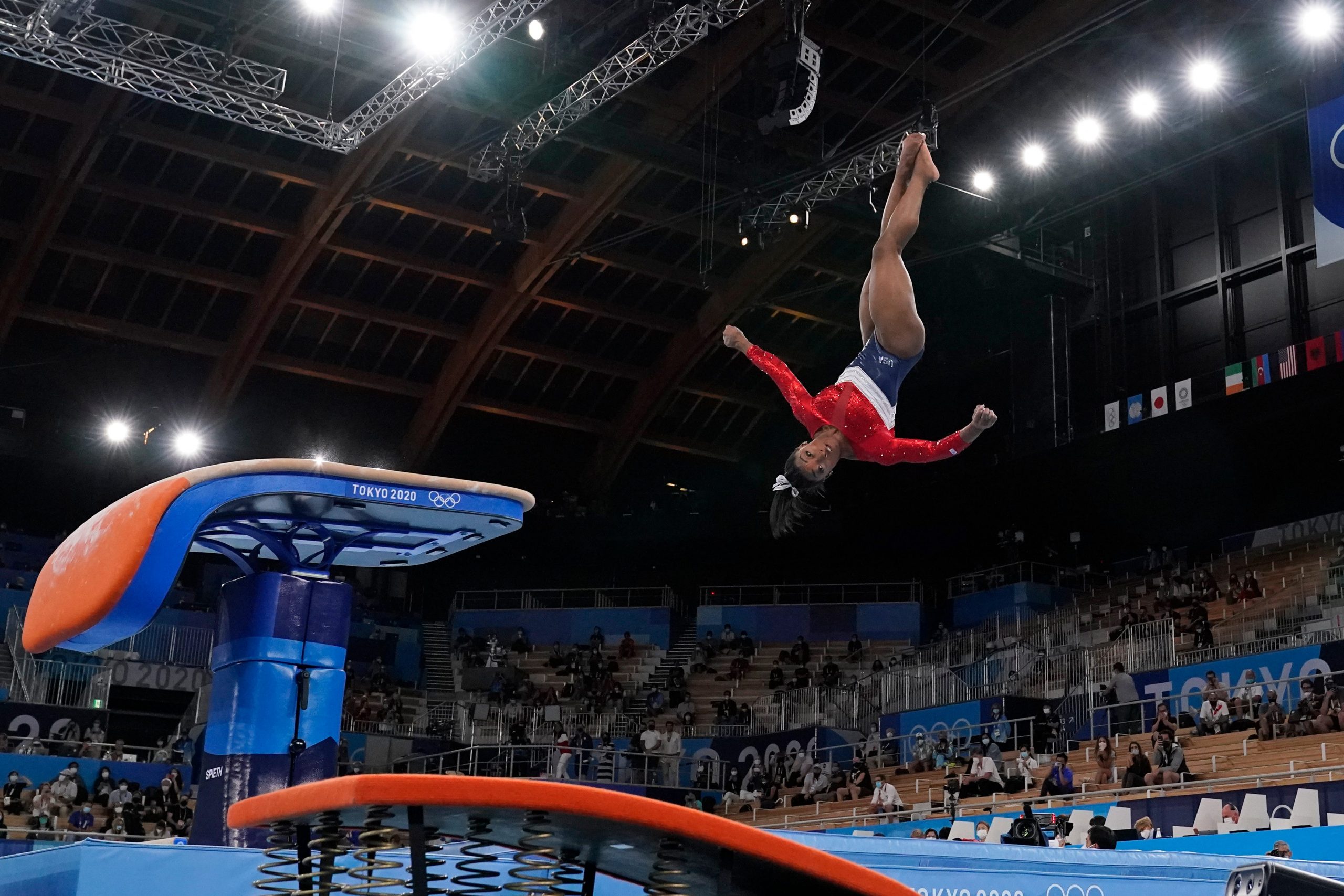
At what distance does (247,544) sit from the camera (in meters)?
6.25

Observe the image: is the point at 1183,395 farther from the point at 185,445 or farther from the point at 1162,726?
the point at 185,445

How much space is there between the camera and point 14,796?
16.2 meters

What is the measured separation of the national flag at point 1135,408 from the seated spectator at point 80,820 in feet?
54.1

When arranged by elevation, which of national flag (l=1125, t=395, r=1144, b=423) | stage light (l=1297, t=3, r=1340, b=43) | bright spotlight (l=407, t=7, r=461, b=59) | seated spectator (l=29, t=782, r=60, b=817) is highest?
stage light (l=1297, t=3, r=1340, b=43)

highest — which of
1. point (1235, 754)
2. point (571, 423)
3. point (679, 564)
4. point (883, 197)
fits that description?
point (883, 197)

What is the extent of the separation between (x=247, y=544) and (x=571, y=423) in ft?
76.0

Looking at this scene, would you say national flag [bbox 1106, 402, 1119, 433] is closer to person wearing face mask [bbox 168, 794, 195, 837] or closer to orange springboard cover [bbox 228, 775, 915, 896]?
person wearing face mask [bbox 168, 794, 195, 837]

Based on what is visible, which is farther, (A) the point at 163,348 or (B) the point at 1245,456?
(A) the point at 163,348

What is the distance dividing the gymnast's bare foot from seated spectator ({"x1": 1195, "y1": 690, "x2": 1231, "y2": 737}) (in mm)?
9974

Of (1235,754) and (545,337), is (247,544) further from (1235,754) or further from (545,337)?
(545,337)

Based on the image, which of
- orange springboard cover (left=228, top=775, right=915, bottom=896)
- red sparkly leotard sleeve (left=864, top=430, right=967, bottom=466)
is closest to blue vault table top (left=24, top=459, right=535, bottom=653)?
red sparkly leotard sleeve (left=864, top=430, right=967, bottom=466)

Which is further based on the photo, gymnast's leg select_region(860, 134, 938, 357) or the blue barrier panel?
gymnast's leg select_region(860, 134, 938, 357)

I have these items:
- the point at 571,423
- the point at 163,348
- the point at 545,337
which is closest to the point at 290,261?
the point at 163,348

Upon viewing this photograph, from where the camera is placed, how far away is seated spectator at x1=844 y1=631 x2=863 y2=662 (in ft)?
79.8
